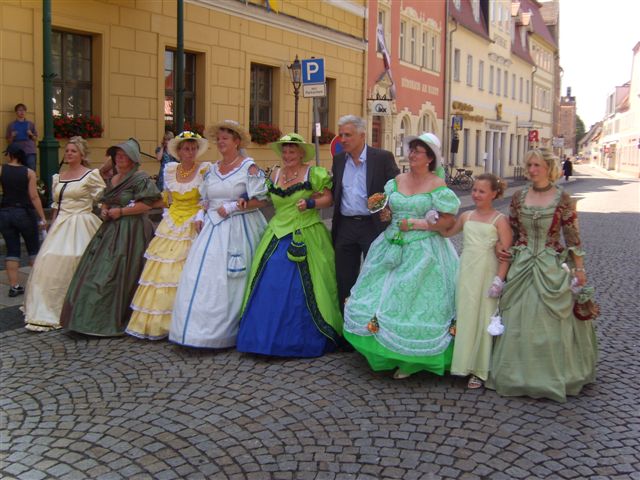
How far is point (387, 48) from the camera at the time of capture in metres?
23.8

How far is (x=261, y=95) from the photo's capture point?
17750 mm

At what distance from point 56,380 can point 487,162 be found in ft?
113

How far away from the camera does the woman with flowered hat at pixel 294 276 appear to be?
522cm

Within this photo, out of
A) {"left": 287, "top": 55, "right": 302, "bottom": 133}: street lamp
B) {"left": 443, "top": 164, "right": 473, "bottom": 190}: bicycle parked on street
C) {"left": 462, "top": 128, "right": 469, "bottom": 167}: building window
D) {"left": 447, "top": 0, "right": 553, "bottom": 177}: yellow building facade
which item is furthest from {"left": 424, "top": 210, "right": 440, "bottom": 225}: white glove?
{"left": 462, "top": 128, "right": 469, "bottom": 167}: building window

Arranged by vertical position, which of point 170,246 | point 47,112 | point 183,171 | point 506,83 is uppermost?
point 506,83

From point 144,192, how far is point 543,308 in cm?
339

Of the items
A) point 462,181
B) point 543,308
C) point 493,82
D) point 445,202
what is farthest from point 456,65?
point 543,308

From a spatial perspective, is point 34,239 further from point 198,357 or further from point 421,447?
point 421,447

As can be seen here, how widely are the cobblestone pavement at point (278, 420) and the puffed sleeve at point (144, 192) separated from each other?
123cm

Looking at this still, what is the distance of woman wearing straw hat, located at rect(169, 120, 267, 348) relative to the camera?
5.39m

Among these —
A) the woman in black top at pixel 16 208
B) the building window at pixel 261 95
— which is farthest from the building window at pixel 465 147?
the woman in black top at pixel 16 208

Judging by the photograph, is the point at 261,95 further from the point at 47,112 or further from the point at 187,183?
the point at 187,183

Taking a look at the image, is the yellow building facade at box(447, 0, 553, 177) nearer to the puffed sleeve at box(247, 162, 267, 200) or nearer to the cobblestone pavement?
the puffed sleeve at box(247, 162, 267, 200)

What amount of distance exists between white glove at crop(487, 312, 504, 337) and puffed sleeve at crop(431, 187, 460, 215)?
772 millimetres
